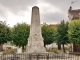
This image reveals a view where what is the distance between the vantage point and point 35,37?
26.2 metres

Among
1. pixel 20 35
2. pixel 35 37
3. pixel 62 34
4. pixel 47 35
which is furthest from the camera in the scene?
pixel 47 35

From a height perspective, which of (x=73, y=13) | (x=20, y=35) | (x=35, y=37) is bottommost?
(x=35, y=37)

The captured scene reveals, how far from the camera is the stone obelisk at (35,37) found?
25766mm

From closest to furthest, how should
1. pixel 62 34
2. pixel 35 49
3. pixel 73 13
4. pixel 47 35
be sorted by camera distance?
pixel 35 49
pixel 62 34
pixel 47 35
pixel 73 13

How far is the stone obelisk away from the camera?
25.8 metres

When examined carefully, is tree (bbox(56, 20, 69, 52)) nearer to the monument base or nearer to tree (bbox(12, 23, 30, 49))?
tree (bbox(12, 23, 30, 49))

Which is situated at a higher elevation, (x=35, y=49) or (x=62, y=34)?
(x=62, y=34)

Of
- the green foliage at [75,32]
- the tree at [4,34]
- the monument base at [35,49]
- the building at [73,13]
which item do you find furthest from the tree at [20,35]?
the monument base at [35,49]

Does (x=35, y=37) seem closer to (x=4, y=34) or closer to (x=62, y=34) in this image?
(x=62, y=34)

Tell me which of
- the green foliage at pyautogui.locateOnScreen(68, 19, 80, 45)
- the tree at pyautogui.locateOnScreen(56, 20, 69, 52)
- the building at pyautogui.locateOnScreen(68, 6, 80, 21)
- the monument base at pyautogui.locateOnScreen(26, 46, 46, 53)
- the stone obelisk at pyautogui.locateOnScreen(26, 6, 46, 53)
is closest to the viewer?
the monument base at pyautogui.locateOnScreen(26, 46, 46, 53)

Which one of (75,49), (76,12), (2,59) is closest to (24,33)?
(75,49)

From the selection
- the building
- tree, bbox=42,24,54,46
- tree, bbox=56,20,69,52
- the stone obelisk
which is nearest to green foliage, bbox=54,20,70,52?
tree, bbox=56,20,69,52

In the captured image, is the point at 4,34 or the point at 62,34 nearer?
the point at 62,34

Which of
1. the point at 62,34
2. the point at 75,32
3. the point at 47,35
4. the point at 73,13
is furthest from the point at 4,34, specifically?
the point at 73,13
